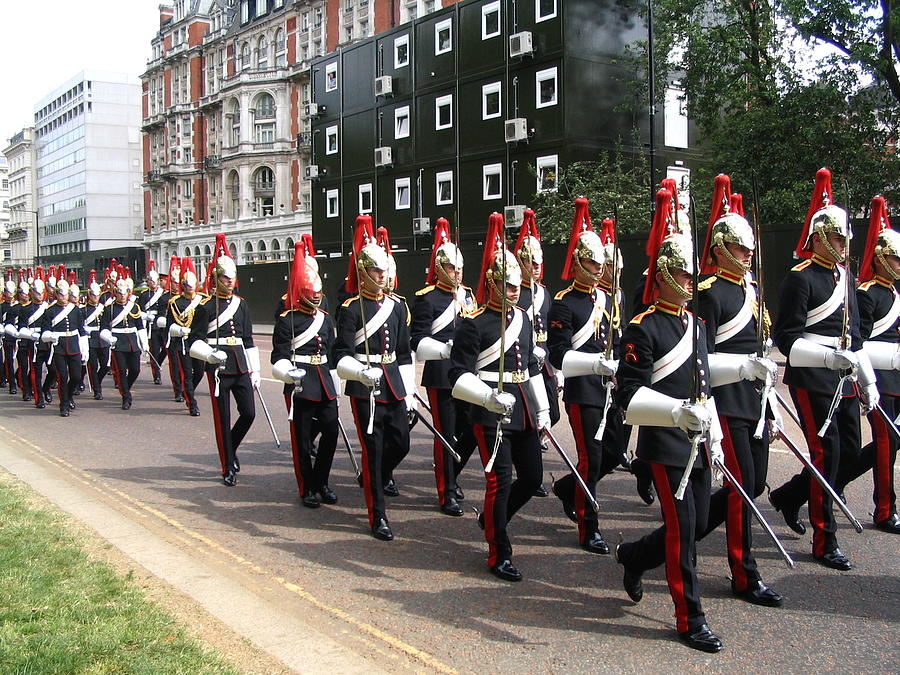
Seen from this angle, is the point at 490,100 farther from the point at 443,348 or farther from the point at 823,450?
the point at 823,450

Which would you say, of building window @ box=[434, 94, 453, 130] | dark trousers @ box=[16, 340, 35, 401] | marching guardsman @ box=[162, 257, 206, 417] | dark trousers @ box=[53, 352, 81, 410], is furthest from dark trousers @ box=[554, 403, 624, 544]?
building window @ box=[434, 94, 453, 130]

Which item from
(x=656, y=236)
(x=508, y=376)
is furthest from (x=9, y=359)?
(x=656, y=236)

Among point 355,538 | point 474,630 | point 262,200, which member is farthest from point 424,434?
point 262,200

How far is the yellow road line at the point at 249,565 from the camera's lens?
4555mm

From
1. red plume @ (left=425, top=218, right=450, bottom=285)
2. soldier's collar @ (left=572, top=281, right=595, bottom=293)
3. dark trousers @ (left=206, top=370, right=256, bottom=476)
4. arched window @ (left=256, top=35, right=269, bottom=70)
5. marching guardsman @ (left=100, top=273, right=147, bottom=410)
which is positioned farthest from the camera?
arched window @ (left=256, top=35, right=269, bottom=70)

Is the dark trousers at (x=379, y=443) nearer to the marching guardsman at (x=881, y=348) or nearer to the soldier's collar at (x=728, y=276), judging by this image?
the soldier's collar at (x=728, y=276)

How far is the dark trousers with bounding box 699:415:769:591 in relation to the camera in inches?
209

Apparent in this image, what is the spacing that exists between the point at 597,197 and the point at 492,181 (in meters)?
10.1

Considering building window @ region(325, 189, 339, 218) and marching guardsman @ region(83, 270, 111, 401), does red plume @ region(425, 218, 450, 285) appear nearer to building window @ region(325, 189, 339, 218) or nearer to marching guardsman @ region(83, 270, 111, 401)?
marching guardsman @ region(83, 270, 111, 401)

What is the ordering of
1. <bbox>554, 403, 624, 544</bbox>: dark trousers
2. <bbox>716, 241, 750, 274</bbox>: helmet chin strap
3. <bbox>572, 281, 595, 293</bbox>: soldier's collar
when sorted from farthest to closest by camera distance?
<bbox>572, 281, 595, 293</bbox>: soldier's collar
<bbox>554, 403, 624, 544</bbox>: dark trousers
<bbox>716, 241, 750, 274</bbox>: helmet chin strap

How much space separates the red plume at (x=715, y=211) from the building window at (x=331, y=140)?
41111 mm

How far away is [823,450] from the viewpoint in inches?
242

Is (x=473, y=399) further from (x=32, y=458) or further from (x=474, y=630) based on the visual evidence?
(x=32, y=458)

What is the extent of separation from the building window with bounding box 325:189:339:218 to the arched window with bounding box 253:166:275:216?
21987 mm
